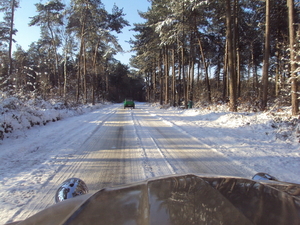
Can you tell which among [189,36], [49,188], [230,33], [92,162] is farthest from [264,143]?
[189,36]

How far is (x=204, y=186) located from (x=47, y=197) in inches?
100

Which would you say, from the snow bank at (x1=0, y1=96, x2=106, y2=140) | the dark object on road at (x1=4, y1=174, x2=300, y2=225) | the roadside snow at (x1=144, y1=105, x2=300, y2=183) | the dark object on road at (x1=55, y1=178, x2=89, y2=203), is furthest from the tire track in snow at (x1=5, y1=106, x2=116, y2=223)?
the roadside snow at (x1=144, y1=105, x2=300, y2=183)

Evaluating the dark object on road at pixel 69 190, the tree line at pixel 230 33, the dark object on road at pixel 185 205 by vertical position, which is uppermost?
the tree line at pixel 230 33

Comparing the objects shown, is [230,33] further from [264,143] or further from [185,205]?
[185,205]

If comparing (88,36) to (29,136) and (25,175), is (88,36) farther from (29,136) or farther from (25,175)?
(25,175)

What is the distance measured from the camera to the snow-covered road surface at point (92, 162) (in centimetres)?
315

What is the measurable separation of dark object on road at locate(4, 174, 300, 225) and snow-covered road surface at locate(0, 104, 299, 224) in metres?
1.62

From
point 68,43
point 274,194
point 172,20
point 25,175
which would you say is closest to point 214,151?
point 274,194

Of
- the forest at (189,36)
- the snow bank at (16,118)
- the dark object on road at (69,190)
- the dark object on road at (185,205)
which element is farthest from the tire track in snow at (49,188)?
the forest at (189,36)

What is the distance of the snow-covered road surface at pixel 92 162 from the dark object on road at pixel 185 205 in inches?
63.9

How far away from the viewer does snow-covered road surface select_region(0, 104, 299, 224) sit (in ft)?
10.3

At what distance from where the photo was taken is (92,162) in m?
4.68

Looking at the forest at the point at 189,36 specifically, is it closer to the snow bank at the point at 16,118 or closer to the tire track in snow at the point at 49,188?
the snow bank at the point at 16,118

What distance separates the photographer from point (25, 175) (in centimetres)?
381
